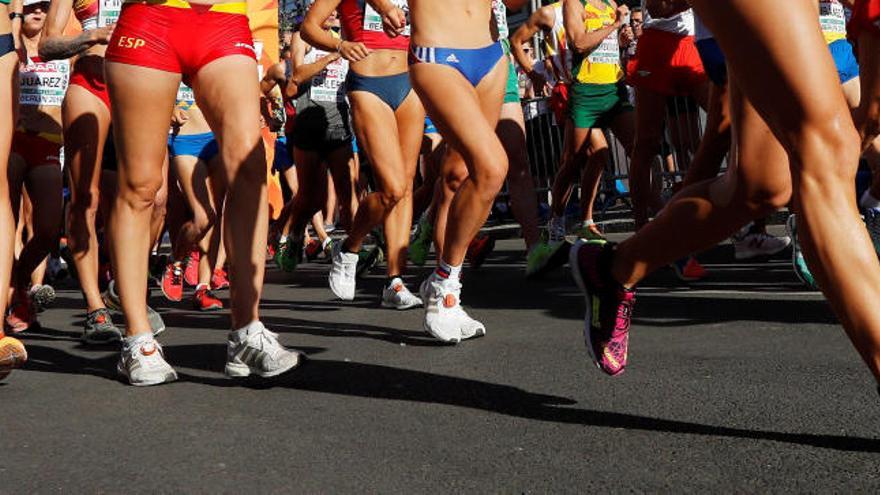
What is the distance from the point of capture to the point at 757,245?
8.09m

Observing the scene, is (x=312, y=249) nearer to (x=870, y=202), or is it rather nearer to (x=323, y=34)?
(x=323, y=34)

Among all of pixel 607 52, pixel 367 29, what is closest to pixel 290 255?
pixel 607 52

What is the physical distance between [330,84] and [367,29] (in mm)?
3427

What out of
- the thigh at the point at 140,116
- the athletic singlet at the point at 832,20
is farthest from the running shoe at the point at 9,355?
the athletic singlet at the point at 832,20

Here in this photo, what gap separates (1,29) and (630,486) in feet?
10.5

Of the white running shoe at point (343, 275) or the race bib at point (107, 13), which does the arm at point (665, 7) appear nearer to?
the white running shoe at point (343, 275)

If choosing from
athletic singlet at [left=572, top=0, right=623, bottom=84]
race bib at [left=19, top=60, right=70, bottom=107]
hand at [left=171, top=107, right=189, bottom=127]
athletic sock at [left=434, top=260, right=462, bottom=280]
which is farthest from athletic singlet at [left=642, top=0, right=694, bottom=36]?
race bib at [left=19, top=60, right=70, bottom=107]

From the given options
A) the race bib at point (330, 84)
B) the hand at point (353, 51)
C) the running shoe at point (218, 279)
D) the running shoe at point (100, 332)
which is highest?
the hand at point (353, 51)

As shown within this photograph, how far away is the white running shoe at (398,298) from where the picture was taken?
22.0 ft

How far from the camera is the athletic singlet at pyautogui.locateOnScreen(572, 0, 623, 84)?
30.3ft

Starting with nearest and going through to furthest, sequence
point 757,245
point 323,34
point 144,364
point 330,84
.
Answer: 1. point 144,364
2. point 323,34
3. point 757,245
4. point 330,84

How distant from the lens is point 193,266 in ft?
30.3

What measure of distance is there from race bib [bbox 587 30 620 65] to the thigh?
5247 millimetres

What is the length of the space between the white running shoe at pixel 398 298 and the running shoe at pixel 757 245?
2.53 meters
